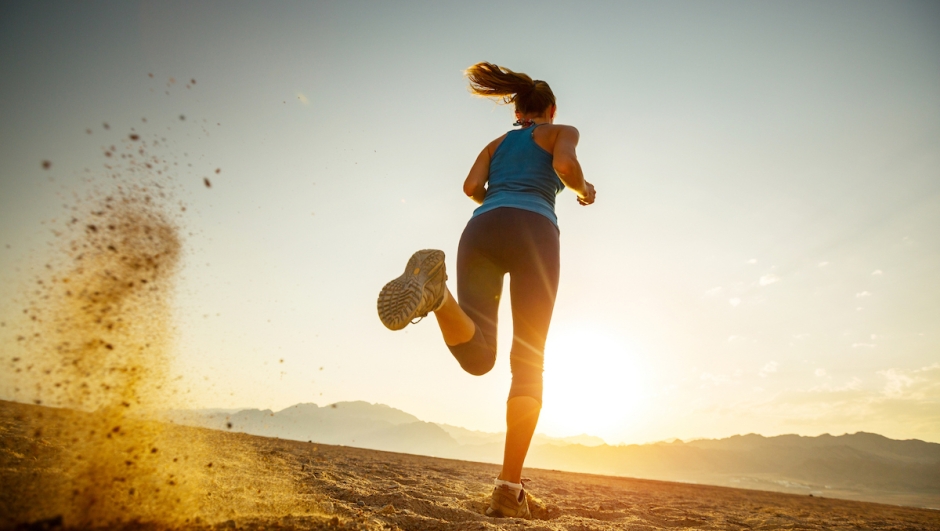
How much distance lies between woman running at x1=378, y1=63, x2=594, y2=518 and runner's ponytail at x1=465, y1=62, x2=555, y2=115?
0.29 meters

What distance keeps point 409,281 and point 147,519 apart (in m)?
1.14

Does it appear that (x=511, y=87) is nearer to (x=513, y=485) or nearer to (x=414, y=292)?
(x=414, y=292)

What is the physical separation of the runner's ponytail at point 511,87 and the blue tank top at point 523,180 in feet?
1.04

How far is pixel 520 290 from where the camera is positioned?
214 cm

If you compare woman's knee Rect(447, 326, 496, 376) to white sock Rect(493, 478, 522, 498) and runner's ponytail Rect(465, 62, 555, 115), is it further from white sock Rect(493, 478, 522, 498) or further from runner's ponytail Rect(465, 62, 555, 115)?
runner's ponytail Rect(465, 62, 555, 115)

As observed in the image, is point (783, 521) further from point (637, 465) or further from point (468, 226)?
point (637, 465)

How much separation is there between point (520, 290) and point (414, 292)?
638 millimetres

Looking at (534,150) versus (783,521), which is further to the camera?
(783,521)

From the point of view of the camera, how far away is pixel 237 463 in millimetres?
2963

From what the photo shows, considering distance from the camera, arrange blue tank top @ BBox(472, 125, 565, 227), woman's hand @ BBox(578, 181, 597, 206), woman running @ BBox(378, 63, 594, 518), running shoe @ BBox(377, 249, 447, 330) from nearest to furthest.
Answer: running shoe @ BBox(377, 249, 447, 330) → woman running @ BBox(378, 63, 594, 518) → blue tank top @ BBox(472, 125, 565, 227) → woman's hand @ BBox(578, 181, 597, 206)

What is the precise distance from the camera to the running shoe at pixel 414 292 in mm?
1714

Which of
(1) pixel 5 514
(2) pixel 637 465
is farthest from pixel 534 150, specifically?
(2) pixel 637 465

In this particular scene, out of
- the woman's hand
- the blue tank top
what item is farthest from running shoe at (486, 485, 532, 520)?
the woman's hand

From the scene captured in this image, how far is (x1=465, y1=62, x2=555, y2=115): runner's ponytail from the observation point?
2658 mm
